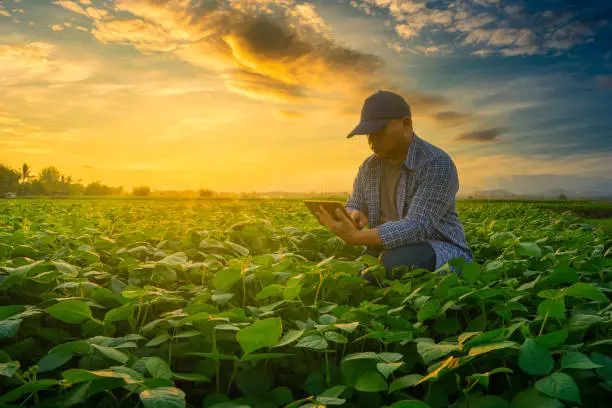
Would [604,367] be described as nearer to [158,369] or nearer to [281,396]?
[281,396]

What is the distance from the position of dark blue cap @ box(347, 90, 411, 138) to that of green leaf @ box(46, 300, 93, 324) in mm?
2288

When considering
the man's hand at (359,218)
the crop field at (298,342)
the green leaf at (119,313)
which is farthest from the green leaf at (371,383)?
the man's hand at (359,218)

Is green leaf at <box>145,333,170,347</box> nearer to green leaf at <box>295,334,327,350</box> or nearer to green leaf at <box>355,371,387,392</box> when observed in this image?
green leaf at <box>295,334,327,350</box>

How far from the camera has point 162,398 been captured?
115cm

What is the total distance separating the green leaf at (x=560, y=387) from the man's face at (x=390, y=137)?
8.19 ft

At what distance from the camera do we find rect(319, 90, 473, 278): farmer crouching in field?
343 cm

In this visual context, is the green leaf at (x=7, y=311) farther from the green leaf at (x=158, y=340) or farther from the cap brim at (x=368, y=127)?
the cap brim at (x=368, y=127)

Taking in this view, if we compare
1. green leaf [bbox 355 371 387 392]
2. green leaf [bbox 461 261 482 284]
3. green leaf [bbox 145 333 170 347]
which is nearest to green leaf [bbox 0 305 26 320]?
green leaf [bbox 145 333 170 347]

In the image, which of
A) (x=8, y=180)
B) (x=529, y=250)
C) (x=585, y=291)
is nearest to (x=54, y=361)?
(x=585, y=291)

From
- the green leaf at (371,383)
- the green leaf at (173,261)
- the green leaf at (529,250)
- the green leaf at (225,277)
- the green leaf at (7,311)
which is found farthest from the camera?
the green leaf at (529,250)

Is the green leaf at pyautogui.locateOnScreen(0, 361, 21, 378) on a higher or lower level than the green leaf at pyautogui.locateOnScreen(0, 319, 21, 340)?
lower

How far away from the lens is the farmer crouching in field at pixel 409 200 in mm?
3434

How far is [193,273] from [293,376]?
3.36ft

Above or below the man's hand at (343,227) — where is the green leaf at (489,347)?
below
